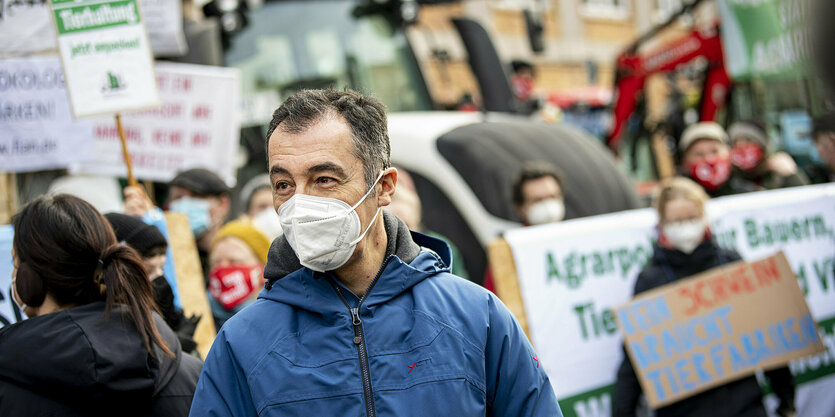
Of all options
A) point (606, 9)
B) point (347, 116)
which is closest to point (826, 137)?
point (347, 116)

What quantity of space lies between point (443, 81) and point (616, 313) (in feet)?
14.7

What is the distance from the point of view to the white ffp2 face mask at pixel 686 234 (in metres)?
4.46

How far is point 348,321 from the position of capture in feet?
6.55

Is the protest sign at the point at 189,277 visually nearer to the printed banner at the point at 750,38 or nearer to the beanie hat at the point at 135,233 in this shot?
the beanie hat at the point at 135,233

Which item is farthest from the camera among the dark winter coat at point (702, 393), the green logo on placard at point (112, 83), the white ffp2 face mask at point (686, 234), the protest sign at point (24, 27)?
the protest sign at point (24, 27)

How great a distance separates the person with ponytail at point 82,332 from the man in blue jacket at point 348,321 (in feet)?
1.68

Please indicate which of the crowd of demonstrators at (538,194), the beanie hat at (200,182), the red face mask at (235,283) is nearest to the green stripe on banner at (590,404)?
the crowd of demonstrators at (538,194)

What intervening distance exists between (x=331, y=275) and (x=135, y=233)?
1351mm

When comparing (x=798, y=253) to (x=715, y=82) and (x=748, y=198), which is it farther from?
(x=715, y=82)

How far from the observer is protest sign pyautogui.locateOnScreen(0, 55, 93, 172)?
4961mm

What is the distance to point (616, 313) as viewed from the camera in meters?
4.38

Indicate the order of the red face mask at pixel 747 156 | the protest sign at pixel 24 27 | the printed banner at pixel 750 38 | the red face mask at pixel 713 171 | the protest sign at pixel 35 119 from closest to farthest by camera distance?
the protest sign at pixel 24 27
the protest sign at pixel 35 119
the red face mask at pixel 713 171
the red face mask at pixel 747 156
the printed banner at pixel 750 38

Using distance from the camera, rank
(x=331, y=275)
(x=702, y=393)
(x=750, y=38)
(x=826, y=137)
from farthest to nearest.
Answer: (x=750, y=38) → (x=826, y=137) → (x=702, y=393) → (x=331, y=275)

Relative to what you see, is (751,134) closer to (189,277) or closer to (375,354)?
(189,277)
